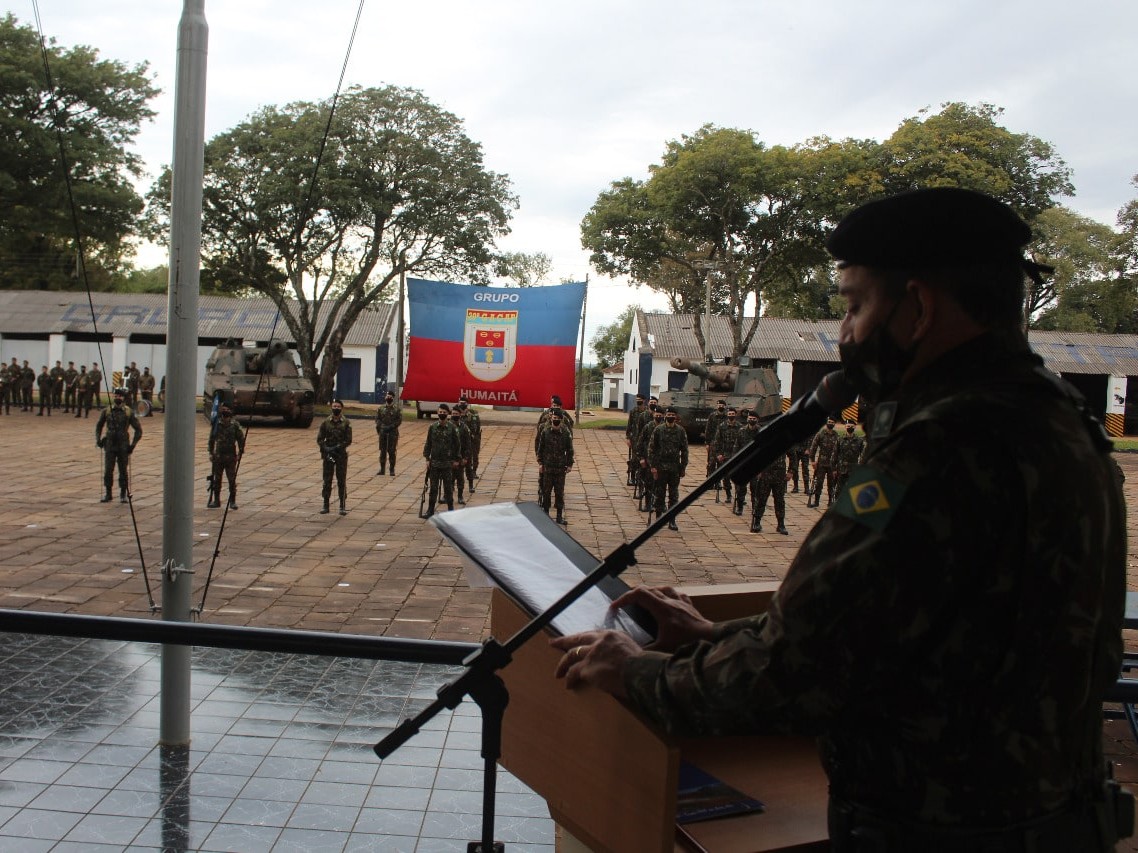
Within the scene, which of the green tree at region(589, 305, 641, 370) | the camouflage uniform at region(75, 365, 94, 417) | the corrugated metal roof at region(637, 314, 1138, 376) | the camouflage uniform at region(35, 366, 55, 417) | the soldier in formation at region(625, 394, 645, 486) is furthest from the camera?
the green tree at region(589, 305, 641, 370)

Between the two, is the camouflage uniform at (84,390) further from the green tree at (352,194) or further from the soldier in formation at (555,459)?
the soldier in formation at (555,459)

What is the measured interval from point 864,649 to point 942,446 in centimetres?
26

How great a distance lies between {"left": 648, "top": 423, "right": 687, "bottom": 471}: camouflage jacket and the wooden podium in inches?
433

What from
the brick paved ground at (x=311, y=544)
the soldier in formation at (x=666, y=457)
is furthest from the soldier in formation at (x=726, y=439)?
the soldier in formation at (x=666, y=457)

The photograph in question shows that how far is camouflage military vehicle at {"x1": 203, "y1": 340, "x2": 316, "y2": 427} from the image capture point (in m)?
24.0

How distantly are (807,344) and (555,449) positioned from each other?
32.1 m

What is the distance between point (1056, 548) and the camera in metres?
1.20

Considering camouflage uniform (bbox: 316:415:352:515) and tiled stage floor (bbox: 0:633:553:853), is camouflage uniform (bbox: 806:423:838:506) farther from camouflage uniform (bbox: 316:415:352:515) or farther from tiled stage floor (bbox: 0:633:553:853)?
tiled stage floor (bbox: 0:633:553:853)

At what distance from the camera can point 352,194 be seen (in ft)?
86.3

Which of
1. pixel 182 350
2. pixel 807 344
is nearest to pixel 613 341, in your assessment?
pixel 807 344

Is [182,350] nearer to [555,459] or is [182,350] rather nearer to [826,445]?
[555,459]

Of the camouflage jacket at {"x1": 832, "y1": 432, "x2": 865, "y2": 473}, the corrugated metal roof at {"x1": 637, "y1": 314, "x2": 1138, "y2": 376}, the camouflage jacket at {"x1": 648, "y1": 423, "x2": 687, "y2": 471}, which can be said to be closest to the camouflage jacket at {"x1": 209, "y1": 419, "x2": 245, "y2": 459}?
the camouflage jacket at {"x1": 648, "y1": 423, "x2": 687, "y2": 471}

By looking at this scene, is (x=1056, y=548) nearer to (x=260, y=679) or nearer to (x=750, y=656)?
(x=750, y=656)

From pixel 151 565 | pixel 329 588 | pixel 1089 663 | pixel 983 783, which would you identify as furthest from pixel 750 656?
pixel 151 565
